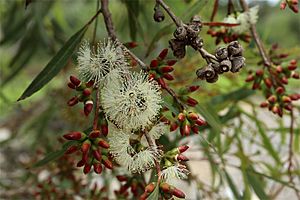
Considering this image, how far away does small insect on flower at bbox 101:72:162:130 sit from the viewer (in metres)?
0.66

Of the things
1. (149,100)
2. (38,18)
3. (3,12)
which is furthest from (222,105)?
(3,12)

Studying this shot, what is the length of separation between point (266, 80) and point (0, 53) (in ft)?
4.53

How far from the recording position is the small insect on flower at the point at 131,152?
25.9 inches

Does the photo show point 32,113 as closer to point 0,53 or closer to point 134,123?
point 0,53

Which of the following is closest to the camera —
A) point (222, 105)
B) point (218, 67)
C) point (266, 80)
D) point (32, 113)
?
point (218, 67)

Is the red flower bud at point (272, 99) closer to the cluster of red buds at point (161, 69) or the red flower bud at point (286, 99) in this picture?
the red flower bud at point (286, 99)

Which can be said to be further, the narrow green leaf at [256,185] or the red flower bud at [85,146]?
the narrow green leaf at [256,185]

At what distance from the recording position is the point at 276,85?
2.90 feet

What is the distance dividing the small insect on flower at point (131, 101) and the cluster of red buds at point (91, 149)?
0.03 meters

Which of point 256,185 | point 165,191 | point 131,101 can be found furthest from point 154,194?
point 256,185

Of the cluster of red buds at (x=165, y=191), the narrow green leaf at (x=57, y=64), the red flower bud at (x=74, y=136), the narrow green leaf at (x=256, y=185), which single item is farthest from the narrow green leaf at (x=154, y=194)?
the narrow green leaf at (x=256, y=185)

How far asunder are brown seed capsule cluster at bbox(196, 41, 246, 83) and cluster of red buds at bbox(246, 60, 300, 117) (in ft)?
0.69

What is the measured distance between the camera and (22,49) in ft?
5.24

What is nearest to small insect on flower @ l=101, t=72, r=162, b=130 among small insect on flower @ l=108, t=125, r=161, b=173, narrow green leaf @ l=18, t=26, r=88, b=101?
small insect on flower @ l=108, t=125, r=161, b=173
